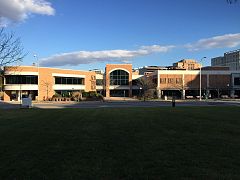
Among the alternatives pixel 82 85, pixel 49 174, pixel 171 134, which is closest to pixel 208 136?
pixel 171 134

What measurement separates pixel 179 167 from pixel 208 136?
494 centimetres

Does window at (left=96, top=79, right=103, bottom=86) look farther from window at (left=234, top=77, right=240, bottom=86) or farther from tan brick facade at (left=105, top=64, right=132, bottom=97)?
window at (left=234, top=77, right=240, bottom=86)

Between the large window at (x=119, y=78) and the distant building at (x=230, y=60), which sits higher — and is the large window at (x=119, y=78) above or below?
below

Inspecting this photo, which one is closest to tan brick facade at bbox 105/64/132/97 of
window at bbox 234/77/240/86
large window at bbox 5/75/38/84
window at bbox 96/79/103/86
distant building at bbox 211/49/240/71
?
window at bbox 96/79/103/86

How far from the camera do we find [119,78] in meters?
98.6

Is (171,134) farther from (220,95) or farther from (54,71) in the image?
(220,95)

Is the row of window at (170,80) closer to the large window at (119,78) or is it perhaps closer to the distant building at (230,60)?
the large window at (119,78)

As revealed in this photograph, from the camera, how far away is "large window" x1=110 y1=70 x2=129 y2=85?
98312mm

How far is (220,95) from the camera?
3521 inches

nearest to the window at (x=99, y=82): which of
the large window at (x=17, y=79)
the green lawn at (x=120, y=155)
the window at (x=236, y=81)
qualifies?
the large window at (x=17, y=79)

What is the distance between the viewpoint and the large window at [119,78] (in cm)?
9831

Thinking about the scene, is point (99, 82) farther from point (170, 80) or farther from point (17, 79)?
point (17, 79)

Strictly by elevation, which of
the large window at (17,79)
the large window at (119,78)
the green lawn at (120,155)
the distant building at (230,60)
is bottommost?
the green lawn at (120,155)

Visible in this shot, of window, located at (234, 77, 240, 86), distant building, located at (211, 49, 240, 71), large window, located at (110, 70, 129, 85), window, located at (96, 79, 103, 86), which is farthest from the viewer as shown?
distant building, located at (211, 49, 240, 71)
